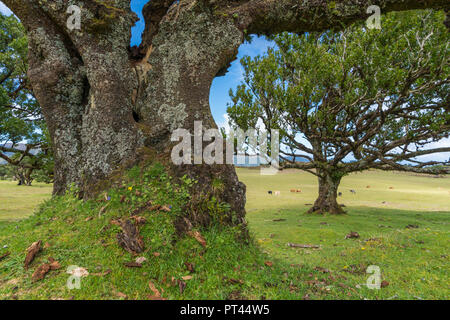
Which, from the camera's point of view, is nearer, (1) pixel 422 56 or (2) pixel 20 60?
Result: (1) pixel 422 56

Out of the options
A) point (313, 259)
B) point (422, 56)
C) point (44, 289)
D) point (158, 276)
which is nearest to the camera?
point (44, 289)

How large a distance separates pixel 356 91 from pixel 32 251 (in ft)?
48.8

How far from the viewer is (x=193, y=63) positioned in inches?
229

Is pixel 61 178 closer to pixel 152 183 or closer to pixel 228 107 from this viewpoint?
pixel 152 183

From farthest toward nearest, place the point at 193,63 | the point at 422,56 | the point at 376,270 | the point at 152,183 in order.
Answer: the point at 422,56 → the point at 193,63 → the point at 376,270 → the point at 152,183

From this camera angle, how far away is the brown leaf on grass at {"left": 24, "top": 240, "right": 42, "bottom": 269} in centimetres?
380

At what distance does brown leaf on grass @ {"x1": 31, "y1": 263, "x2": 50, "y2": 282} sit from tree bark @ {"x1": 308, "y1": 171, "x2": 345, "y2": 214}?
1841cm

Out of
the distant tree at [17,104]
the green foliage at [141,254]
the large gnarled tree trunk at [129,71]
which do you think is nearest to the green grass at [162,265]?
the green foliage at [141,254]

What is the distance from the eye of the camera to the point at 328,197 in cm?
1888

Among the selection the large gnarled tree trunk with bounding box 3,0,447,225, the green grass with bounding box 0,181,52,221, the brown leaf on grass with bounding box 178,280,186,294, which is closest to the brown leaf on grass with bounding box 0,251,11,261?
the large gnarled tree trunk with bounding box 3,0,447,225

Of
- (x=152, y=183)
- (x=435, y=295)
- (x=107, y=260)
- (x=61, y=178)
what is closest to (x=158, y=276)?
(x=107, y=260)

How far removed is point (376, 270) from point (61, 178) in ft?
27.3

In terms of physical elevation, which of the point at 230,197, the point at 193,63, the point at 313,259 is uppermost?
the point at 193,63

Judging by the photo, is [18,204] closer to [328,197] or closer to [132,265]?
[132,265]
